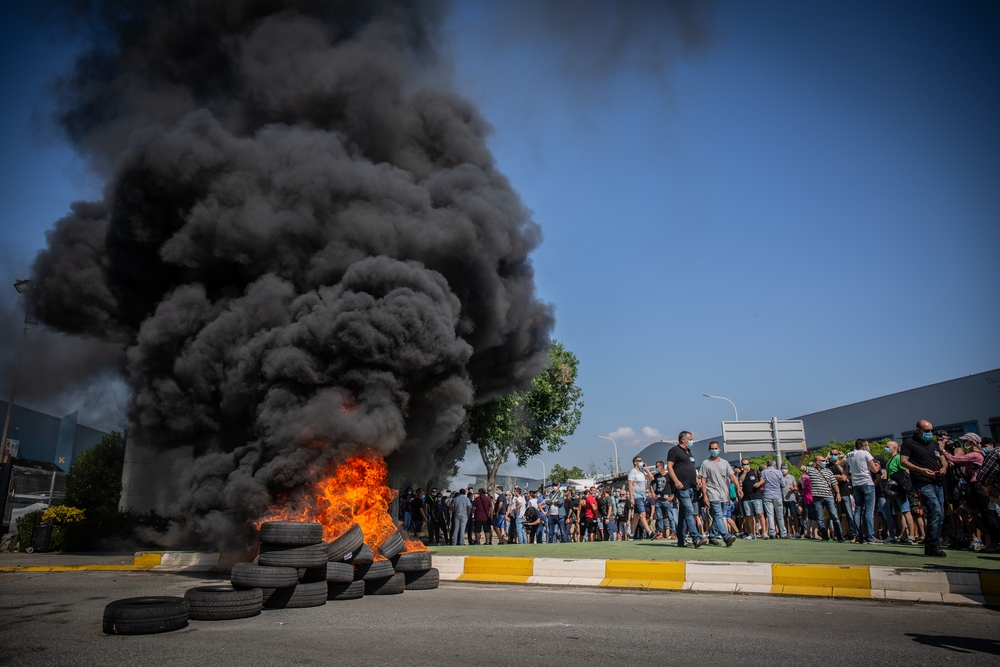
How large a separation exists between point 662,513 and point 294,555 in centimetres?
899

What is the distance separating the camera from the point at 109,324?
13.5 m

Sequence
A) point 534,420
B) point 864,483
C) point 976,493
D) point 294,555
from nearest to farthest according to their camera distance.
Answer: point 294,555 → point 976,493 → point 864,483 → point 534,420

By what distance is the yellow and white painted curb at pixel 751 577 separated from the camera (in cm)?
652

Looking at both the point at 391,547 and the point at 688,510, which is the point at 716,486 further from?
the point at 391,547

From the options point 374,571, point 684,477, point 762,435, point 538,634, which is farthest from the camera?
point 762,435

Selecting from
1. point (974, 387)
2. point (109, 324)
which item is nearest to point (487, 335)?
point (109, 324)

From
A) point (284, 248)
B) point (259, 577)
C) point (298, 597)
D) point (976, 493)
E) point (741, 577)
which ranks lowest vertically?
point (298, 597)

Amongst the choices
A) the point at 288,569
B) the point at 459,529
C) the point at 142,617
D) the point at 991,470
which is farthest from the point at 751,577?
the point at 459,529

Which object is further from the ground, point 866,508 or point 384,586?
point 866,508

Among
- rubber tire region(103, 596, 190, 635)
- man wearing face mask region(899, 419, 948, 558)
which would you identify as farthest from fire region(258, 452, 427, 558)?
man wearing face mask region(899, 419, 948, 558)

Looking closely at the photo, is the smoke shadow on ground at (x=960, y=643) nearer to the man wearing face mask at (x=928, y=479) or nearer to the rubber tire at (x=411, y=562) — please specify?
the man wearing face mask at (x=928, y=479)

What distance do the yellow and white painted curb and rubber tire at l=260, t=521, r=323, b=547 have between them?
3.57 metres

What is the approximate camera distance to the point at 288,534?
23.1 ft

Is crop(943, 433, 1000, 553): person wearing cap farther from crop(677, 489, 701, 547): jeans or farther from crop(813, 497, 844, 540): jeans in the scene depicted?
crop(677, 489, 701, 547): jeans
